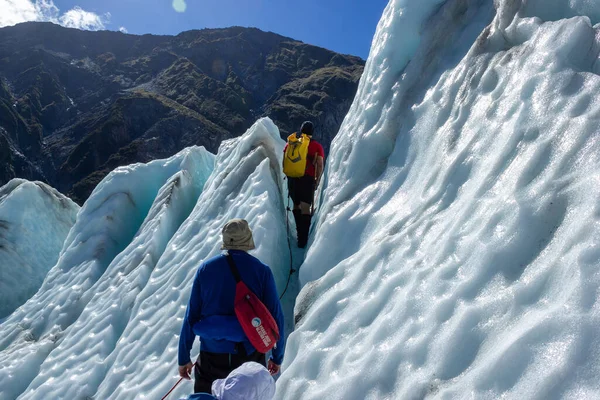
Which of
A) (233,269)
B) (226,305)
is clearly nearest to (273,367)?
(226,305)

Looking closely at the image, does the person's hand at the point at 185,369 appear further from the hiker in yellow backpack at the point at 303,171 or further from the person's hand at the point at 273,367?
the hiker in yellow backpack at the point at 303,171

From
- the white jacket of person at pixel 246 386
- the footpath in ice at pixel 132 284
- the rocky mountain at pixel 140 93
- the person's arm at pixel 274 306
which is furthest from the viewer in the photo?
the rocky mountain at pixel 140 93

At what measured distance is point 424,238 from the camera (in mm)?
3520

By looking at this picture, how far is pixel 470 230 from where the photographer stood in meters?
3.13

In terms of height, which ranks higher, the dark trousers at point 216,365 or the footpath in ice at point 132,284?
the footpath in ice at point 132,284

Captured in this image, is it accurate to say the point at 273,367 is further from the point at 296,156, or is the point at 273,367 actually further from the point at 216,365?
the point at 296,156

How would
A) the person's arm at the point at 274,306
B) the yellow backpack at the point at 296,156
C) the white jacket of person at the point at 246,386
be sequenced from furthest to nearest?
the yellow backpack at the point at 296,156
the person's arm at the point at 274,306
the white jacket of person at the point at 246,386

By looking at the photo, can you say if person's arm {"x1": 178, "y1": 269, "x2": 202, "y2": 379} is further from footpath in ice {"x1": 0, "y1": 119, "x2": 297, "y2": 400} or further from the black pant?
the black pant

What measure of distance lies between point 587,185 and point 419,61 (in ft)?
9.74

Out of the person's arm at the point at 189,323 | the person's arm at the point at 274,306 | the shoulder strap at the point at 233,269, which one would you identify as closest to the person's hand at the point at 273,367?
the person's arm at the point at 274,306

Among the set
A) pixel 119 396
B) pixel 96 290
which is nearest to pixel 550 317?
pixel 119 396

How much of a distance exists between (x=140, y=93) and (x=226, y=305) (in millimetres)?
63080

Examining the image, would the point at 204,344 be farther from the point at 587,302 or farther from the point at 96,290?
the point at 96,290

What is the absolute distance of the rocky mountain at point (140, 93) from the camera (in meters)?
53.2
